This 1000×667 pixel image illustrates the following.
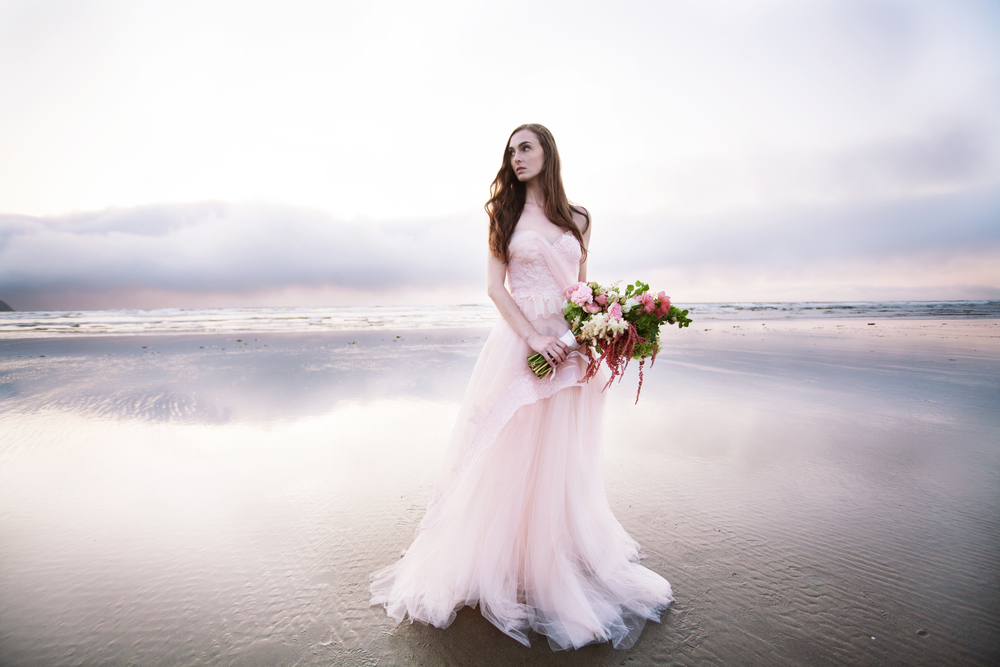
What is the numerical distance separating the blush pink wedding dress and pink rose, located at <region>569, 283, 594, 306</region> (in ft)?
0.76

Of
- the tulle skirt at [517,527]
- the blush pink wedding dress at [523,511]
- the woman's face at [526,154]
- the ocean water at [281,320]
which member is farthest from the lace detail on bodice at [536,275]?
the ocean water at [281,320]

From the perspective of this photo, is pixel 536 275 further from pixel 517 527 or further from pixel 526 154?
pixel 517 527

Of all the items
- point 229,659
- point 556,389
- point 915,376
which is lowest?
point 229,659

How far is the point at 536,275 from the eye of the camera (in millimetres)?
2637

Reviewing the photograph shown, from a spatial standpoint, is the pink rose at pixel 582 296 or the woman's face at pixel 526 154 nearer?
the pink rose at pixel 582 296

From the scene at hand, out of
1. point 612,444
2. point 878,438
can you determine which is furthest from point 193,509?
point 878,438

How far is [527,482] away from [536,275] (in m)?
1.25

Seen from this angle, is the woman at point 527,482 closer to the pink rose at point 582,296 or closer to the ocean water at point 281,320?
the pink rose at point 582,296

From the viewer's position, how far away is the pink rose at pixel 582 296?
237 centimetres

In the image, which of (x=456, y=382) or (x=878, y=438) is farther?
(x=456, y=382)

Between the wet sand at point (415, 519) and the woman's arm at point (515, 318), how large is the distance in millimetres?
1504

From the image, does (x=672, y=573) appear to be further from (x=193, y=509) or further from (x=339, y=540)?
(x=193, y=509)

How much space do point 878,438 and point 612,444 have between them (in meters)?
3.03

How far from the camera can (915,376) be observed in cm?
786
